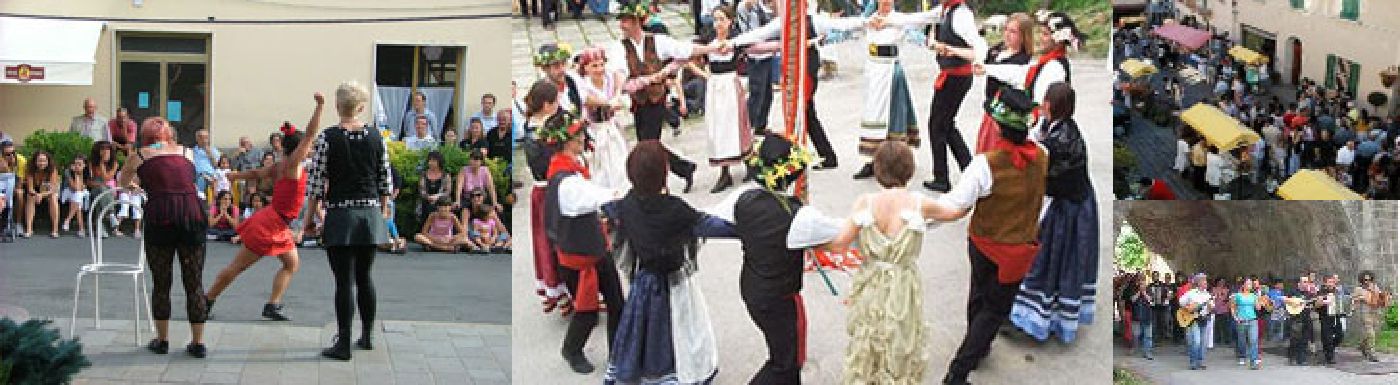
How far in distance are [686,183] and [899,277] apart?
64 cm

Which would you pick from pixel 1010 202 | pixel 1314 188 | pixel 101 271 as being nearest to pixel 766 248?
pixel 1010 202

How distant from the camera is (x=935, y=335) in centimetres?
616

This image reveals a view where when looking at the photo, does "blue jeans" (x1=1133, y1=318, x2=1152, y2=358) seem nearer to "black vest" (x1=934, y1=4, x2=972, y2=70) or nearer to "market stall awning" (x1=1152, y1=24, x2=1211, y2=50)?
"market stall awning" (x1=1152, y1=24, x2=1211, y2=50)

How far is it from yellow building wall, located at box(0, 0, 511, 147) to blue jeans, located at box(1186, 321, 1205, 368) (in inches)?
86.7

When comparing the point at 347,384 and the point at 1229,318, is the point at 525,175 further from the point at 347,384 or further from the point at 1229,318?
the point at 1229,318

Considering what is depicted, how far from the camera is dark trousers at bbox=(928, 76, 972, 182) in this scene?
6.10 meters

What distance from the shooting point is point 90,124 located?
726 cm

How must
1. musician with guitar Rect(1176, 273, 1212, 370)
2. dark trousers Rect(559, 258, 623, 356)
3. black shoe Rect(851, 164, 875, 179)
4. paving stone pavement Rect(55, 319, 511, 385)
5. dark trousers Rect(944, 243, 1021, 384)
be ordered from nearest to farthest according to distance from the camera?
black shoe Rect(851, 164, 875, 179) < dark trousers Rect(944, 243, 1021, 384) < dark trousers Rect(559, 258, 623, 356) < paving stone pavement Rect(55, 319, 511, 385) < musician with guitar Rect(1176, 273, 1212, 370)

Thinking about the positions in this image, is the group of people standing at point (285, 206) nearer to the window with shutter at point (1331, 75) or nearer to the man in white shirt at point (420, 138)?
the man in white shirt at point (420, 138)

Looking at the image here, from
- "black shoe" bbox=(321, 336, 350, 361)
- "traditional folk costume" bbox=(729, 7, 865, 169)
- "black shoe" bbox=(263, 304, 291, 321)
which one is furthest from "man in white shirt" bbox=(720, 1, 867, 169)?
"black shoe" bbox=(263, 304, 291, 321)

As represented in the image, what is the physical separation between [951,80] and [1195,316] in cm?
123

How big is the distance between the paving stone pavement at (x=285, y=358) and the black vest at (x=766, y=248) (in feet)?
3.82

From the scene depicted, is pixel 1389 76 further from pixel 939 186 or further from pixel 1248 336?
pixel 939 186

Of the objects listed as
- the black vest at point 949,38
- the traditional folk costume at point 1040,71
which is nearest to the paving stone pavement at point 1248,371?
the traditional folk costume at point 1040,71
